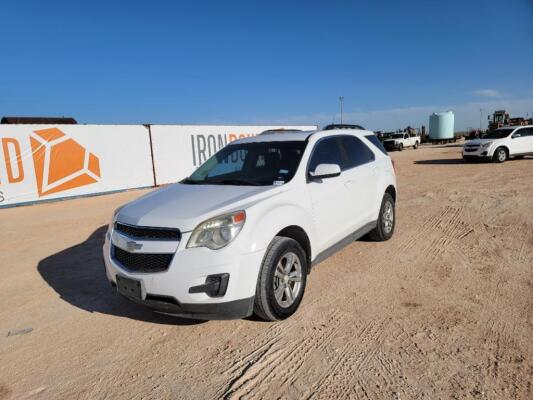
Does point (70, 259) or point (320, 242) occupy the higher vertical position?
point (320, 242)

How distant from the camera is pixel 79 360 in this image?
2834 mm

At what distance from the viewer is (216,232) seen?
2855 millimetres

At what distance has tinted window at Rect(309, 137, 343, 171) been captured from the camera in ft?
13.3

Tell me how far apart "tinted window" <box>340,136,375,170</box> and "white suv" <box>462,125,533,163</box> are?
49.5ft

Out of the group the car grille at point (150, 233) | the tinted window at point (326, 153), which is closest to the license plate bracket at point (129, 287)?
the car grille at point (150, 233)

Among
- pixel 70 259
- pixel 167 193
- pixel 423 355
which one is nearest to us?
pixel 423 355

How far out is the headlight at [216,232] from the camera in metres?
2.82

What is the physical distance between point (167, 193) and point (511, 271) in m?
4.01

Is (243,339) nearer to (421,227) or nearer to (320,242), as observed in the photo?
(320,242)

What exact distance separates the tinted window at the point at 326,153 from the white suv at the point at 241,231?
0.02m

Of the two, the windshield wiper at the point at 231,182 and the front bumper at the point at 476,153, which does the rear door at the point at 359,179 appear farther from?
the front bumper at the point at 476,153

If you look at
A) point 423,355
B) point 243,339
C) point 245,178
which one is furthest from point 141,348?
point 423,355

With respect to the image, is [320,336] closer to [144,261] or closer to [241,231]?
[241,231]

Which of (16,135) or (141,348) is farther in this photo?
(16,135)
